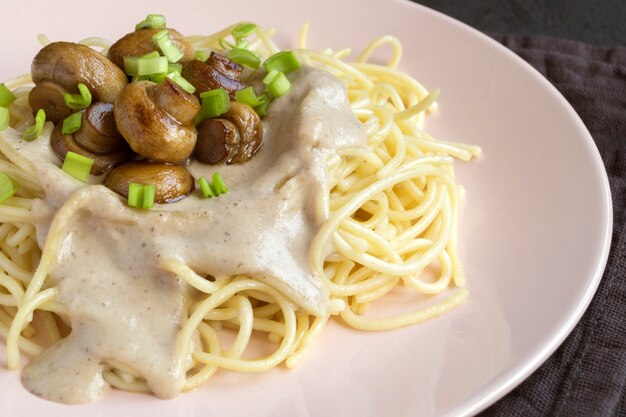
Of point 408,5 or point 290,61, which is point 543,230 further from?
point 408,5

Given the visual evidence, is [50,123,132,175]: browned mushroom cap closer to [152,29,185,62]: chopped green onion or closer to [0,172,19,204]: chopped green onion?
[0,172,19,204]: chopped green onion

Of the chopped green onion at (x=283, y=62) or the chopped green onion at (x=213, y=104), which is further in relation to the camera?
the chopped green onion at (x=283, y=62)

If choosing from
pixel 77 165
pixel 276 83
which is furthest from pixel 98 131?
pixel 276 83

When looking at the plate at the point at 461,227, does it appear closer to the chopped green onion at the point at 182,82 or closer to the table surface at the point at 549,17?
the chopped green onion at the point at 182,82

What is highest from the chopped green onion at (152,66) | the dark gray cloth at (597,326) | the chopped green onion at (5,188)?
the chopped green onion at (152,66)

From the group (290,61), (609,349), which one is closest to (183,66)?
(290,61)

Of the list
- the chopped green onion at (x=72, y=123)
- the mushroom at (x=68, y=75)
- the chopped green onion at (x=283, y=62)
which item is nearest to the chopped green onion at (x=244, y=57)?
the chopped green onion at (x=283, y=62)

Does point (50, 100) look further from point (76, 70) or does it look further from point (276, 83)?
point (276, 83)
